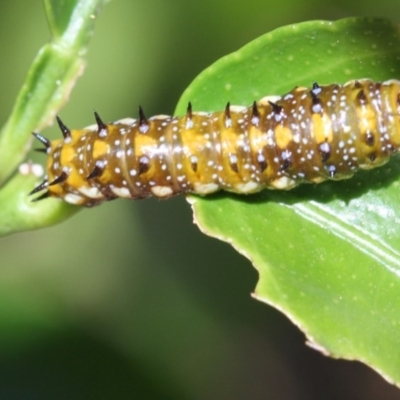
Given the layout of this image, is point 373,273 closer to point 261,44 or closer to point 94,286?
point 261,44

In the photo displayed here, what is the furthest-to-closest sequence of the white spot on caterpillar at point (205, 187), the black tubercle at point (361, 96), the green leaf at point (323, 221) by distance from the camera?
1. the white spot on caterpillar at point (205, 187)
2. the black tubercle at point (361, 96)
3. the green leaf at point (323, 221)

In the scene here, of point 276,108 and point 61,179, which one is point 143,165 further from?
point 276,108

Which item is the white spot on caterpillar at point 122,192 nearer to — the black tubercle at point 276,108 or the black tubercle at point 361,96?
the black tubercle at point 276,108

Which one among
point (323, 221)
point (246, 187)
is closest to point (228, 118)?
point (246, 187)

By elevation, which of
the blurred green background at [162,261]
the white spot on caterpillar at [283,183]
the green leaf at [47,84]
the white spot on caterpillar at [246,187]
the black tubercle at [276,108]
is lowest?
the blurred green background at [162,261]

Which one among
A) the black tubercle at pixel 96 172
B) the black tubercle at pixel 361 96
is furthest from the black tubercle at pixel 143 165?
the black tubercle at pixel 361 96
